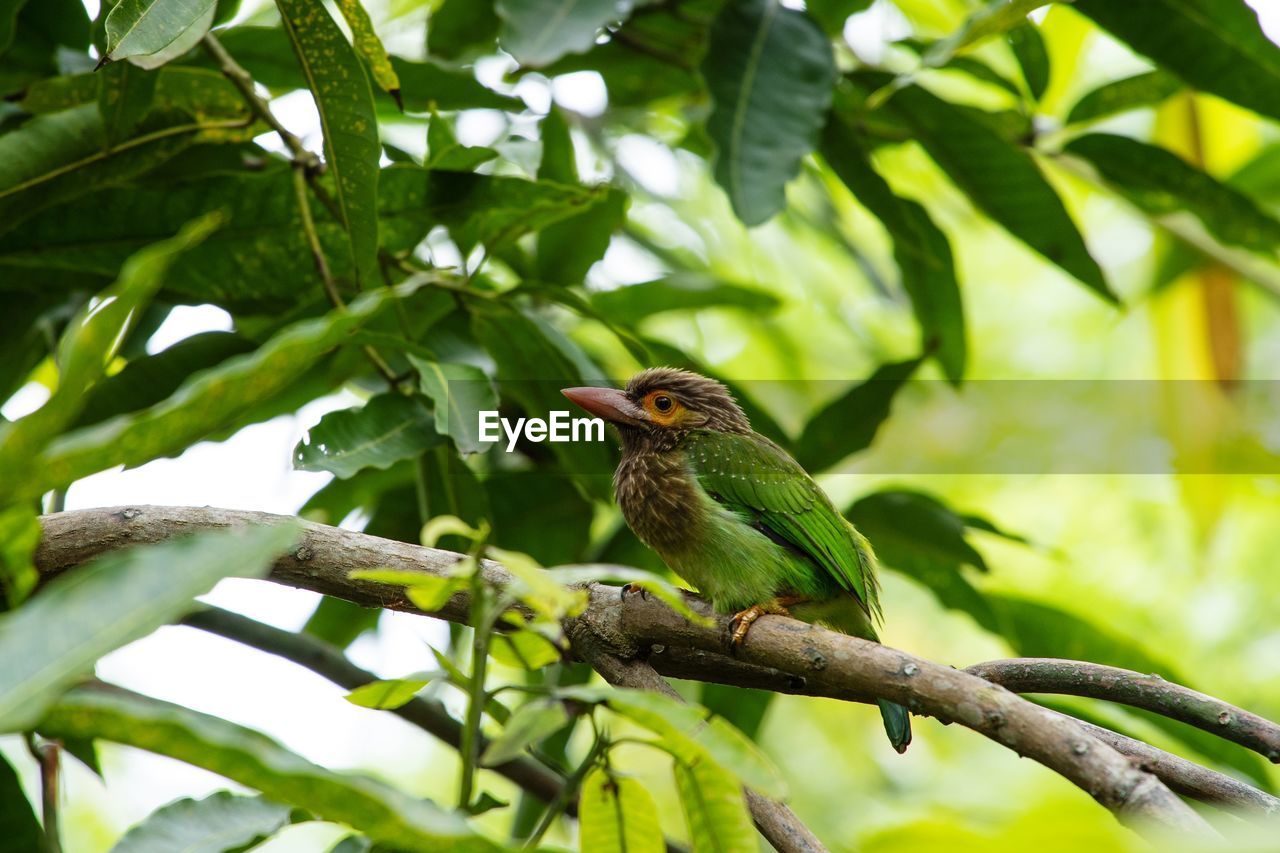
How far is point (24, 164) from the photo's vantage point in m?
2.29

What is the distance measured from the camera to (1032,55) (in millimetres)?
3113

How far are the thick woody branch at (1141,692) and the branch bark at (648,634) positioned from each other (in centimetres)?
11

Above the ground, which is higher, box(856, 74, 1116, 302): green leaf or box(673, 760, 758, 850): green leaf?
box(856, 74, 1116, 302): green leaf

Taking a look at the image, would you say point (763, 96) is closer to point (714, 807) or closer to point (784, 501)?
point (784, 501)

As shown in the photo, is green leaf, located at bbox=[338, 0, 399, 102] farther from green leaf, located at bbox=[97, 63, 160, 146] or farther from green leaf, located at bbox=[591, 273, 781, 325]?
green leaf, located at bbox=[591, 273, 781, 325]

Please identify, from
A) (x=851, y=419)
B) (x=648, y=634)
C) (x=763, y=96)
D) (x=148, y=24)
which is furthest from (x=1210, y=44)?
(x=148, y=24)

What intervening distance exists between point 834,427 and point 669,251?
1500 millimetres

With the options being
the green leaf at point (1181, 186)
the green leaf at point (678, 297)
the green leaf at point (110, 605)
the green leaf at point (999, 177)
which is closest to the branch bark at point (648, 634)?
the green leaf at point (110, 605)

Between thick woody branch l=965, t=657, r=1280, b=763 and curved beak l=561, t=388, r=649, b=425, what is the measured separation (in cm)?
118

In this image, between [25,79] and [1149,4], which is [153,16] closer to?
[25,79]

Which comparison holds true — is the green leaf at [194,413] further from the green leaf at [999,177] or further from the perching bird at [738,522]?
the green leaf at [999,177]

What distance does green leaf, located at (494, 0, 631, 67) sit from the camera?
2293 millimetres

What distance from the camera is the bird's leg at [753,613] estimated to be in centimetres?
178

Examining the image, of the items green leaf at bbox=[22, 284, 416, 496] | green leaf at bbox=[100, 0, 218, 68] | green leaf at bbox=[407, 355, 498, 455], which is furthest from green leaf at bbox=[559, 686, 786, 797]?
green leaf at bbox=[100, 0, 218, 68]
